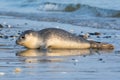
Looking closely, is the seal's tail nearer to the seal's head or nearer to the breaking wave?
the seal's head

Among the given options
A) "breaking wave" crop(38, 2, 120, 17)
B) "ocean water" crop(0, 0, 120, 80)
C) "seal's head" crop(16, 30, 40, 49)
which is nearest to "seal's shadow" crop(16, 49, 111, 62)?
"ocean water" crop(0, 0, 120, 80)

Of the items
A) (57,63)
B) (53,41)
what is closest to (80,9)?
(53,41)

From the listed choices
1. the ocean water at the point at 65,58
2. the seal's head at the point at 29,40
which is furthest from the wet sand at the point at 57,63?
the seal's head at the point at 29,40

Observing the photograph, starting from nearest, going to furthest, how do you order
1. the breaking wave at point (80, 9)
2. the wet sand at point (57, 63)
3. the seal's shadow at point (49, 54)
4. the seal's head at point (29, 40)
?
the wet sand at point (57, 63)
the seal's shadow at point (49, 54)
the seal's head at point (29, 40)
the breaking wave at point (80, 9)

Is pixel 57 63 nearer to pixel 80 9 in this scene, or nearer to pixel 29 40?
pixel 29 40

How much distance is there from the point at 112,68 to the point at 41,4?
18.7 m

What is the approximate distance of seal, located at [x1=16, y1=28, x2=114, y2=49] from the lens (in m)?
11.9

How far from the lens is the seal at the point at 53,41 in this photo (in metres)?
11.9

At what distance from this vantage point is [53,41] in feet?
39.0

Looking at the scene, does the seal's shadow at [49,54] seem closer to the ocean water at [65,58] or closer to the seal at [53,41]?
the ocean water at [65,58]

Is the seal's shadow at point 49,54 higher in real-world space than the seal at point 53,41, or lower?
lower

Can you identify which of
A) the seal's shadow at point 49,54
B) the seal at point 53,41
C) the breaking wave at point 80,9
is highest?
the seal at point 53,41

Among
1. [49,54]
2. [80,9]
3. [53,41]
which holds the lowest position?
[80,9]

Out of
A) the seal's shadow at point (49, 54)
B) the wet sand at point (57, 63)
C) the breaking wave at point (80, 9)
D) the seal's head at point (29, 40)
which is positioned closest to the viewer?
the wet sand at point (57, 63)
